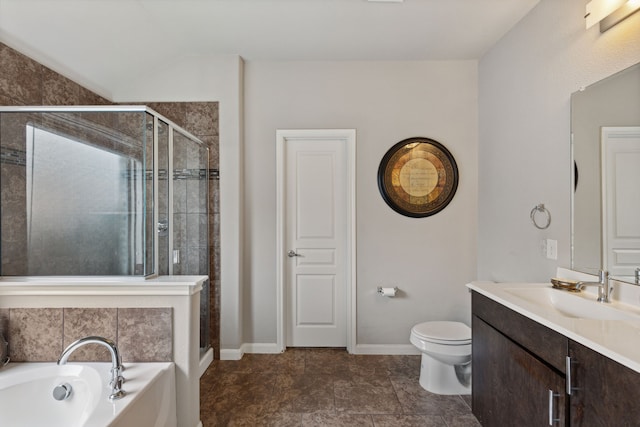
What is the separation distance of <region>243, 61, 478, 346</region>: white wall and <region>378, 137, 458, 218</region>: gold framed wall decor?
2.9 inches

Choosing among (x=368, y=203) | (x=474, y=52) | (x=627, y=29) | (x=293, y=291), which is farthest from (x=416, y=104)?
(x=293, y=291)

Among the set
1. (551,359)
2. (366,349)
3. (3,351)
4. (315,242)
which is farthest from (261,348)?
(551,359)

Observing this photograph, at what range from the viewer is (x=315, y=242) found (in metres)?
3.03

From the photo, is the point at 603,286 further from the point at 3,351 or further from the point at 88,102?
the point at 88,102

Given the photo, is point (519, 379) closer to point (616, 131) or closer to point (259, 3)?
point (616, 131)

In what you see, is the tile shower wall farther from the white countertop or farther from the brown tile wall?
the white countertop

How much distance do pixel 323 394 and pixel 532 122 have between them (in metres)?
2.40

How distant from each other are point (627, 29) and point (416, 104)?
1.53 meters

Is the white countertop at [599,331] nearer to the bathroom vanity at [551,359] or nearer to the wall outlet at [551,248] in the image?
the bathroom vanity at [551,359]

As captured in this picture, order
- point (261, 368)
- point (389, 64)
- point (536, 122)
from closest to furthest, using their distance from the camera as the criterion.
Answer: point (536, 122) < point (261, 368) < point (389, 64)

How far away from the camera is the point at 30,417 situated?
1.51m

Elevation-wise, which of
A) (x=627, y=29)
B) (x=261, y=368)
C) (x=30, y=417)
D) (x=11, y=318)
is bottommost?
(x=261, y=368)

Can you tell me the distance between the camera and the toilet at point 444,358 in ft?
7.11

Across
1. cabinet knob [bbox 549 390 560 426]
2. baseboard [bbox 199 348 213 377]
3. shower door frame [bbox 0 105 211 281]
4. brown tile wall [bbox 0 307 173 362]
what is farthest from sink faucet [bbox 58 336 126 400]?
cabinet knob [bbox 549 390 560 426]
